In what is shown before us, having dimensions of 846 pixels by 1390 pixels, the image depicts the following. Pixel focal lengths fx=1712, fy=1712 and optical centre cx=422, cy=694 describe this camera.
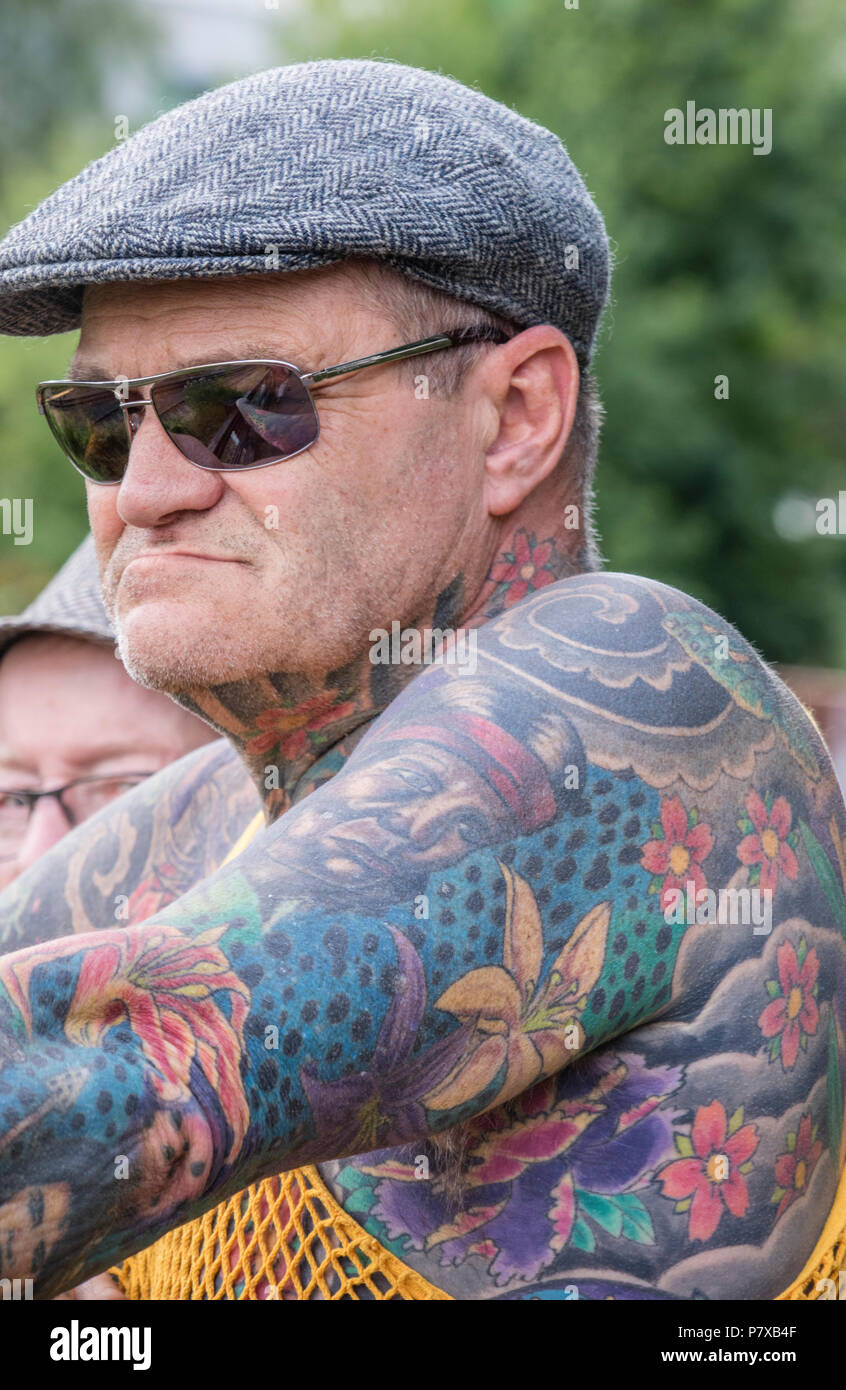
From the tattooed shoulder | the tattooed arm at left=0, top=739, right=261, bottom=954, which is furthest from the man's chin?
the tattooed arm at left=0, top=739, right=261, bottom=954

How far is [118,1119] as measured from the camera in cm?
144

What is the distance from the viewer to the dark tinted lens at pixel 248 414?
7.00ft

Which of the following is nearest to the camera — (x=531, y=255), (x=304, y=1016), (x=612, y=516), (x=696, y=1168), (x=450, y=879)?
(x=304, y=1016)

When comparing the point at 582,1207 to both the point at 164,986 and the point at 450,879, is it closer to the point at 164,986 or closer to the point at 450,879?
the point at 450,879

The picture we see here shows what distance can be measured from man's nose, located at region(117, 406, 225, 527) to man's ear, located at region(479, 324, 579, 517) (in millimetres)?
389

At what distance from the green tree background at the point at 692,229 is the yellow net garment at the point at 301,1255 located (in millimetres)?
18300

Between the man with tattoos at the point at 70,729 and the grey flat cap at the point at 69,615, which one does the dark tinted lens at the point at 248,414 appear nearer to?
the grey flat cap at the point at 69,615

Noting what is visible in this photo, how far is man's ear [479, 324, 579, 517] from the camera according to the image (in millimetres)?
2293

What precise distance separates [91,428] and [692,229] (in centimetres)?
2208

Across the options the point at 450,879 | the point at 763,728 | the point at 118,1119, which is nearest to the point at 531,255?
the point at 763,728

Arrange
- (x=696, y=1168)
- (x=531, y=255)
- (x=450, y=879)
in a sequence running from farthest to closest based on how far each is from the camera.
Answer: (x=531, y=255)
(x=696, y=1168)
(x=450, y=879)

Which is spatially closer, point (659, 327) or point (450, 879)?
point (450, 879)

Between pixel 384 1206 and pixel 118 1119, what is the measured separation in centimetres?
70
